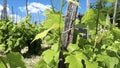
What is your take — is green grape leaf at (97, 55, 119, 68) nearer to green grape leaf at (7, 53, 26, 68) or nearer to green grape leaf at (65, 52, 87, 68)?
green grape leaf at (65, 52, 87, 68)

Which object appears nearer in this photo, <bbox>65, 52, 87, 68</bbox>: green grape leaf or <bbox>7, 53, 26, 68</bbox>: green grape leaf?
<bbox>7, 53, 26, 68</bbox>: green grape leaf

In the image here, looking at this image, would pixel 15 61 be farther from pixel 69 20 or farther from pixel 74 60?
pixel 69 20

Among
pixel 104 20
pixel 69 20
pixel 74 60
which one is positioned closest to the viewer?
pixel 74 60

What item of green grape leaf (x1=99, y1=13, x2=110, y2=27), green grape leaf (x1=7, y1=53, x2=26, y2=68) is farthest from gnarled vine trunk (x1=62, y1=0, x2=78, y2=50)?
green grape leaf (x1=7, y1=53, x2=26, y2=68)

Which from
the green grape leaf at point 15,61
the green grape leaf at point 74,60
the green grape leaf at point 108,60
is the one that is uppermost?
the green grape leaf at point 15,61

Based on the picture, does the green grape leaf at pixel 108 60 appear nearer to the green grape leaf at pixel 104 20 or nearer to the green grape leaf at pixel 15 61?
the green grape leaf at pixel 104 20

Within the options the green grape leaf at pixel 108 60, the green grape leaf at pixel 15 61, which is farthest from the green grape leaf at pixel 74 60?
the green grape leaf at pixel 15 61

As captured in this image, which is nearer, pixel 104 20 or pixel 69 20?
pixel 104 20

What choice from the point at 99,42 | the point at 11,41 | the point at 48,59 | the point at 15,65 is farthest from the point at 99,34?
the point at 11,41

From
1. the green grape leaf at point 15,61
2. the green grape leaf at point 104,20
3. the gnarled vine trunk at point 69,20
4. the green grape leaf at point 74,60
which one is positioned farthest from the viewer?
the gnarled vine trunk at point 69,20

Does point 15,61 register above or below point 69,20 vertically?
below

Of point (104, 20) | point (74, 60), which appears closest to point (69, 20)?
point (104, 20)

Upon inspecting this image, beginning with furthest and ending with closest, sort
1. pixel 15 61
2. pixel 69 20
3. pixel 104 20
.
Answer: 1. pixel 69 20
2. pixel 104 20
3. pixel 15 61

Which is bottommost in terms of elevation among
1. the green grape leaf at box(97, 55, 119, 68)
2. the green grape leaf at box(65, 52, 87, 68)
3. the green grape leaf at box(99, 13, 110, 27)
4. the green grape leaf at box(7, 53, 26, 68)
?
the green grape leaf at box(97, 55, 119, 68)
